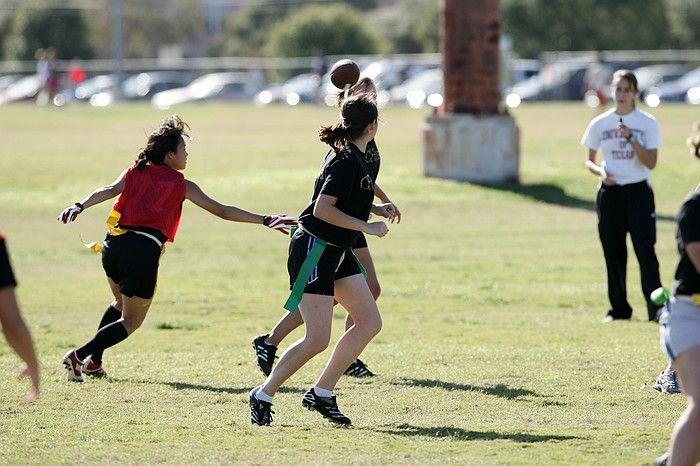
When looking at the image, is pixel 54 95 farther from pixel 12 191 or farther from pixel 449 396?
pixel 449 396

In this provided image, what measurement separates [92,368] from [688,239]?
16.2ft

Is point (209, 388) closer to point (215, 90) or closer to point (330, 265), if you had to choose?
point (330, 265)

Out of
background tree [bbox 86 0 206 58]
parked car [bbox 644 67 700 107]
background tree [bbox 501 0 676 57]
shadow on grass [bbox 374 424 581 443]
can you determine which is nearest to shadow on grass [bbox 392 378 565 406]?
shadow on grass [bbox 374 424 581 443]

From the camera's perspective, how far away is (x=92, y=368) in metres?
9.45

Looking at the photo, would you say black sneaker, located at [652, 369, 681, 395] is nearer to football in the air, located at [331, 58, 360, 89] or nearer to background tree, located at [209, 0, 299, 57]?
football in the air, located at [331, 58, 360, 89]

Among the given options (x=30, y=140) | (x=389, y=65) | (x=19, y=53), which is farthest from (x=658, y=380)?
(x=19, y=53)

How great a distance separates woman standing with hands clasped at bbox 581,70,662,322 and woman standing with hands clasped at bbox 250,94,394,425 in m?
4.53

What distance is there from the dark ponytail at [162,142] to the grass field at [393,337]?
150 cm

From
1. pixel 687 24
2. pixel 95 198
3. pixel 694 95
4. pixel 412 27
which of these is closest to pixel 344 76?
pixel 95 198

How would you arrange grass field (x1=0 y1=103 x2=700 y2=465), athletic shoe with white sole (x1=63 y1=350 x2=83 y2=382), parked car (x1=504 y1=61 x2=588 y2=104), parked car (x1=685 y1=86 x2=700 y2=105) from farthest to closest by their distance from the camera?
parked car (x1=504 y1=61 x2=588 y2=104)
parked car (x1=685 y1=86 x2=700 y2=105)
athletic shoe with white sole (x1=63 y1=350 x2=83 y2=382)
grass field (x1=0 y1=103 x2=700 y2=465)

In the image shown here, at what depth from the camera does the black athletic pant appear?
1186 centimetres

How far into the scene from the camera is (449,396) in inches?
346

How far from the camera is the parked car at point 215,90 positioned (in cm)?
6444

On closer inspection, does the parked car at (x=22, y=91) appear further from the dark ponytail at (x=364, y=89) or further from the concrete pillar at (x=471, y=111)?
the dark ponytail at (x=364, y=89)
